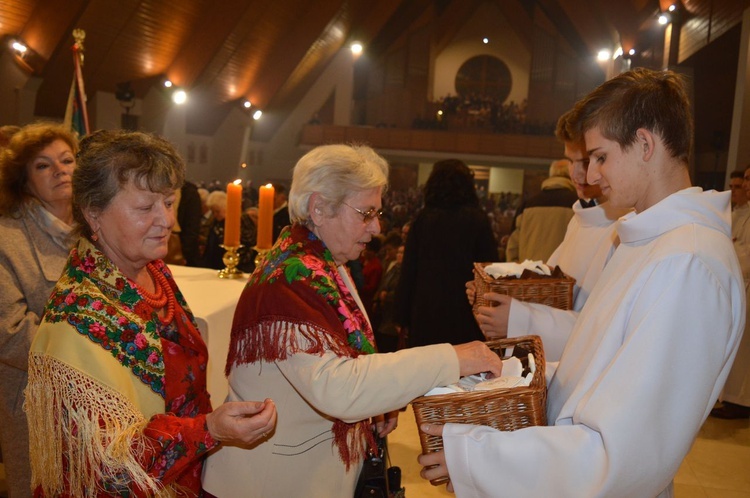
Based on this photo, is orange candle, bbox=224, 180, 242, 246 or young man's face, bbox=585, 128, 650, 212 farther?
orange candle, bbox=224, 180, 242, 246

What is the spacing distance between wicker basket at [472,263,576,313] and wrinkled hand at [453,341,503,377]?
1.77 feet

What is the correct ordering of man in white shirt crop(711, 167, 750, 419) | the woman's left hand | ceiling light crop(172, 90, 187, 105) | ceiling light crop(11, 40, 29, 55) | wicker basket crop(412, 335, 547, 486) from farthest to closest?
ceiling light crop(172, 90, 187, 105), ceiling light crop(11, 40, 29, 55), man in white shirt crop(711, 167, 750, 419), the woman's left hand, wicker basket crop(412, 335, 547, 486)

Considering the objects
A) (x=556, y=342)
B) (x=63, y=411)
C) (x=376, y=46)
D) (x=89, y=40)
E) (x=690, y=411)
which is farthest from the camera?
(x=376, y=46)

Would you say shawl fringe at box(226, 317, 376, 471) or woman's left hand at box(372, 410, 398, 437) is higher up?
shawl fringe at box(226, 317, 376, 471)

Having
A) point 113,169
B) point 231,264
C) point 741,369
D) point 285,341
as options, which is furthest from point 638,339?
point 741,369

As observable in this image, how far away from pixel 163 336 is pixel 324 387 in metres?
0.48

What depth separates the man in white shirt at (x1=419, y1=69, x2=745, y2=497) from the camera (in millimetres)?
1091

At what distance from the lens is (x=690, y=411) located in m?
1.09

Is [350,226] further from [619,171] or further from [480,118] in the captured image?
[480,118]

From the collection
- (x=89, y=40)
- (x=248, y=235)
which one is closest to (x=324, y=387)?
(x=248, y=235)

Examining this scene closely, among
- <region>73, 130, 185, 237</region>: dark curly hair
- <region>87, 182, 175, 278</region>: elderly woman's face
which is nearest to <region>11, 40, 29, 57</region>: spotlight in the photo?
<region>73, 130, 185, 237</region>: dark curly hair

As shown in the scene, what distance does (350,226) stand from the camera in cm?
169

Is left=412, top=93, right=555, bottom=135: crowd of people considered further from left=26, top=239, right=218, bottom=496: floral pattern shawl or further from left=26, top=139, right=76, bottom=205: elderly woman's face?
left=26, top=239, right=218, bottom=496: floral pattern shawl

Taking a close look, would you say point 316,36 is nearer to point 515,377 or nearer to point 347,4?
point 347,4
